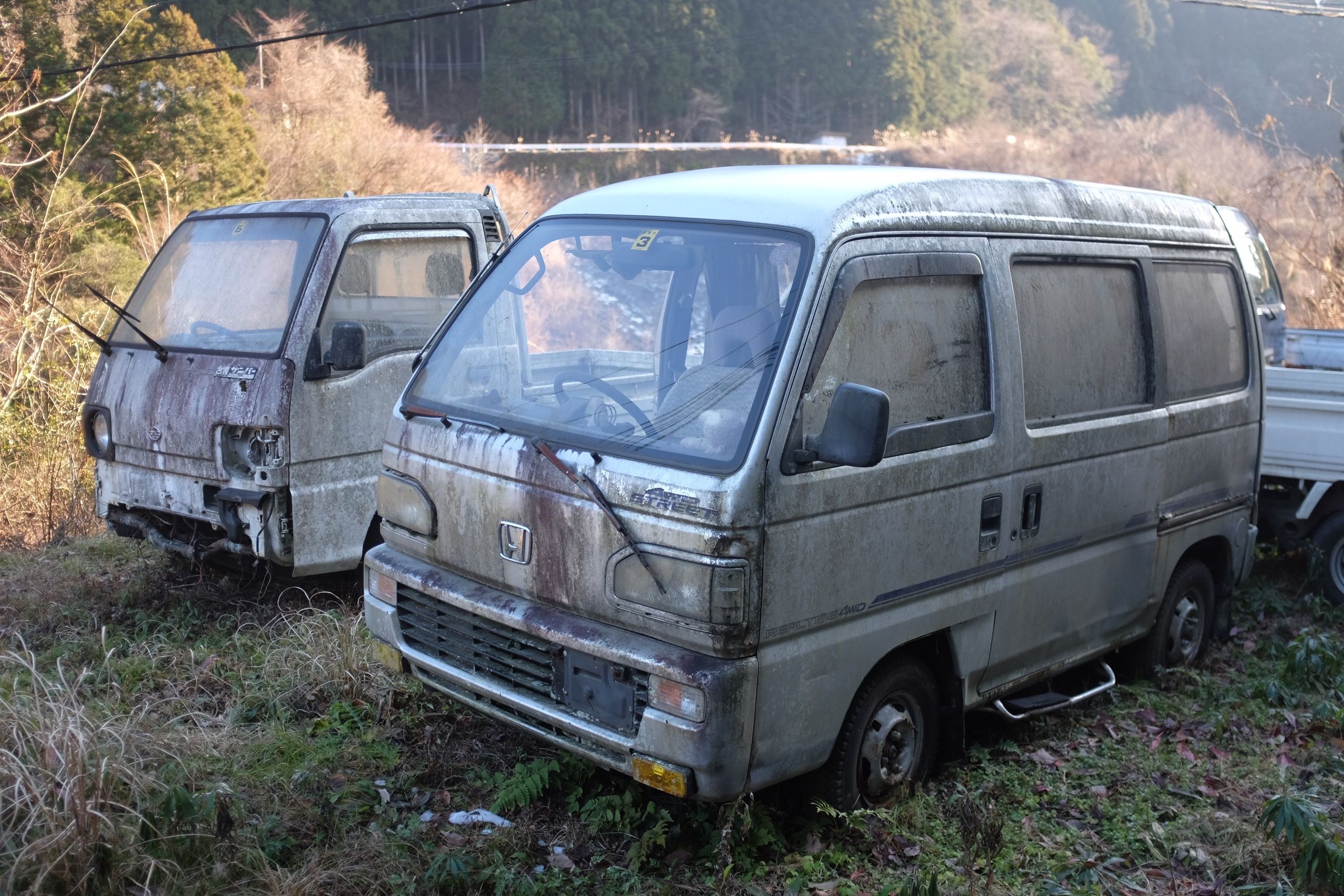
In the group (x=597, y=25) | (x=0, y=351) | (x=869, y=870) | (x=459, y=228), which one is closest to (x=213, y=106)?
(x=0, y=351)

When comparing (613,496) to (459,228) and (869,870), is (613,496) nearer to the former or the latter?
(869,870)

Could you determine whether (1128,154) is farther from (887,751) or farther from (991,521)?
(887,751)

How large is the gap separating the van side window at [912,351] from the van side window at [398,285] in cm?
297

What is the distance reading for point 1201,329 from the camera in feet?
18.3

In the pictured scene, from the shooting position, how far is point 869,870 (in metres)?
3.90

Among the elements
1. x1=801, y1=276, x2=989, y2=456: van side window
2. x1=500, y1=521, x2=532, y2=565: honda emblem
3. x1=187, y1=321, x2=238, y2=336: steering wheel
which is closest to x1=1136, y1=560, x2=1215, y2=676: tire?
x1=801, y1=276, x2=989, y2=456: van side window

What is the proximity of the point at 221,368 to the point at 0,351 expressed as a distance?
19.1 feet

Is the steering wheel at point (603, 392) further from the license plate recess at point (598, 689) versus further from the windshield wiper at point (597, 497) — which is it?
the license plate recess at point (598, 689)

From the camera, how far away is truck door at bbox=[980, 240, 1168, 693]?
4441 mm

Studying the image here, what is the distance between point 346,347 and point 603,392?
2171mm

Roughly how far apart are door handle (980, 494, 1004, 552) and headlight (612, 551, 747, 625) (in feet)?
4.18

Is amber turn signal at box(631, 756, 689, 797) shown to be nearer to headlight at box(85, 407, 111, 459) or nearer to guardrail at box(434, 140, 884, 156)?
headlight at box(85, 407, 111, 459)

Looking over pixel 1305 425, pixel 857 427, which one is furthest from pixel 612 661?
pixel 1305 425

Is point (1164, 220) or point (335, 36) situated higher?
point (335, 36)
